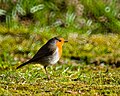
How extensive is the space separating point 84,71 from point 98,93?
88.9 inches

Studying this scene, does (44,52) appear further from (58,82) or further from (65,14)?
(65,14)

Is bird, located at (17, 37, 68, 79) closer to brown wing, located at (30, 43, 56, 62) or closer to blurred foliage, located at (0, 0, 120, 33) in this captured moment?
brown wing, located at (30, 43, 56, 62)

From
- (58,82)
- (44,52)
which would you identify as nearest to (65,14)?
(44,52)

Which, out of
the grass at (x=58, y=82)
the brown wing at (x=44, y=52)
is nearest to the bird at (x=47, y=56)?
the brown wing at (x=44, y=52)

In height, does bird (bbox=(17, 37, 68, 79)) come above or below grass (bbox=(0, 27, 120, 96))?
above

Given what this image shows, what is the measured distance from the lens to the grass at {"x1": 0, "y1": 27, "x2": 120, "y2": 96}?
5.94 m

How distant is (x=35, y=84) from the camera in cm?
617

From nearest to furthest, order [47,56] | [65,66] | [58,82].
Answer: [58,82] → [47,56] → [65,66]

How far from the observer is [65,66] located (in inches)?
336

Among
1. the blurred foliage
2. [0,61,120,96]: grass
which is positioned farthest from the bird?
the blurred foliage

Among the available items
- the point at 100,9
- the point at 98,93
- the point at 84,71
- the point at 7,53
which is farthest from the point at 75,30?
the point at 98,93

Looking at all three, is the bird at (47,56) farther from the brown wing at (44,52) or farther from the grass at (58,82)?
the grass at (58,82)

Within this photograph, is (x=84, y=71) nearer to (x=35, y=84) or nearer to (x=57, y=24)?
(x=35, y=84)

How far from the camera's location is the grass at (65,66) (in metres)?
5.94
